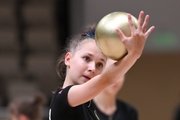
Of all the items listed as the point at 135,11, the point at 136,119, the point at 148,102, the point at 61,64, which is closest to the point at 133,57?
the point at 61,64

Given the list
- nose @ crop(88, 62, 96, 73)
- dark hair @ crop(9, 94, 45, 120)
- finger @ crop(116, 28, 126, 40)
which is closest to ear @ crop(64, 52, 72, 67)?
nose @ crop(88, 62, 96, 73)

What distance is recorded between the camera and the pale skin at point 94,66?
7.28 feet

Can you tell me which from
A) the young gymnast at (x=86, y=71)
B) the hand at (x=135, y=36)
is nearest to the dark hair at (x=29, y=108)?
the young gymnast at (x=86, y=71)

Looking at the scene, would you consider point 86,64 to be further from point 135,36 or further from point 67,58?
point 135,36

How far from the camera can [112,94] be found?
4.80m

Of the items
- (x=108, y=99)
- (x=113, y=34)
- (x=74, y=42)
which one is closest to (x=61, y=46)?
(x=108, y=99)

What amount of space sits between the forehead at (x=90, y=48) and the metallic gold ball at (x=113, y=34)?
0.28 m

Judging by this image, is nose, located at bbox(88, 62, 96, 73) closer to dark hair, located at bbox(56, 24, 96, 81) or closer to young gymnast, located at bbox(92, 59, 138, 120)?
dark hair, located at bbox(56, 24, 96, 81)

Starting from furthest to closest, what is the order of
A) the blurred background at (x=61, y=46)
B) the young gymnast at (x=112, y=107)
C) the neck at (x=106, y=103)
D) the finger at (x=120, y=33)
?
the blurred background at (x=61, y=46)
the neck at (x=106, y=103)
the young gymnast at (x=112, y=107)
the finger at (x=120, y=33)

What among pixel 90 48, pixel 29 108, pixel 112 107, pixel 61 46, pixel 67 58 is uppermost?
pixel 90 48

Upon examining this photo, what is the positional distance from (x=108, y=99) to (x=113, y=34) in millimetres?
2586

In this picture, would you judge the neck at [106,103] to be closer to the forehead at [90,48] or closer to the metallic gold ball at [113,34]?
the forehead at [90,48]

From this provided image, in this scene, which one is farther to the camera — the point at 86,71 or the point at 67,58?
the point at 67,58

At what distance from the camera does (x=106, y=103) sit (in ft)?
15.6
